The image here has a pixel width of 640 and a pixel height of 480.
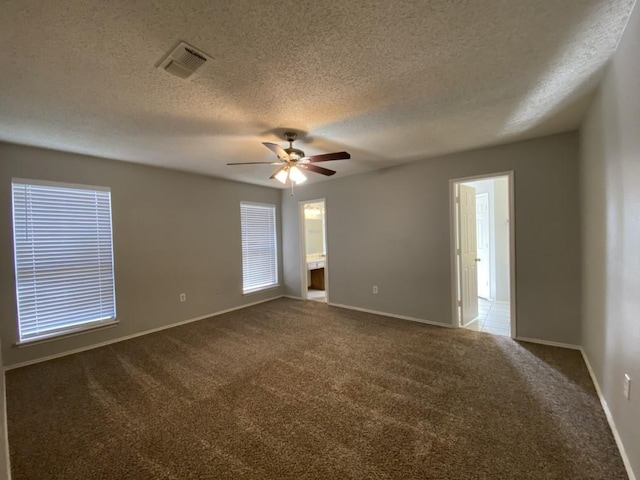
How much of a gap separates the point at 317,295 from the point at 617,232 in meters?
4.96

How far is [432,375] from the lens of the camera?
2582 millimetres

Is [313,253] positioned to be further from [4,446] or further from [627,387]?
[627,387]

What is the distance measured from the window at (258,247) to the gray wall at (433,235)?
12.4 inches

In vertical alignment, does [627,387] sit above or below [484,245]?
below

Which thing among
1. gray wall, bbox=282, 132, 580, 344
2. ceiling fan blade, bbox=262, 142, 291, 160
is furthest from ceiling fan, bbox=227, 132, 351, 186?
gray wall, bbox=282, 132, 580, 344

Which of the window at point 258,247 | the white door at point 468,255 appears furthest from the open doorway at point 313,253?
the white door at point 468,255

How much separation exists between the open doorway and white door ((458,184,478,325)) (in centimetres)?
263

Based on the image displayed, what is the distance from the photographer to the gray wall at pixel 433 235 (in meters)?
3.03

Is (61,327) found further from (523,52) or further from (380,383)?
(523,52)

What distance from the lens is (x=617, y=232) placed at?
1.75m

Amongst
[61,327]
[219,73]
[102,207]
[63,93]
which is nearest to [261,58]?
[219,73]

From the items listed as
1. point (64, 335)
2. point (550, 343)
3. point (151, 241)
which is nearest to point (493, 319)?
point (550, 343)

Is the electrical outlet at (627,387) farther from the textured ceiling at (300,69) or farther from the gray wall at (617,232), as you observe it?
the textured ceiling at (300,69)

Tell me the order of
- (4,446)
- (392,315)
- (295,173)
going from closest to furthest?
1. (4,446)
2. (295,173)
3. (392,315)
